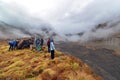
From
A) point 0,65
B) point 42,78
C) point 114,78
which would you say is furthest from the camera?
point 114,78

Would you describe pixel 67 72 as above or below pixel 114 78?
above

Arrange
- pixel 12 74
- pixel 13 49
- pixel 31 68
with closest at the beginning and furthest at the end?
pixel 12 74 < pixel 31 68 < pixel 13 49

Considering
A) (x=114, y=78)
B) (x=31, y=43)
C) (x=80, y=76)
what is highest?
(x=31, y=43)

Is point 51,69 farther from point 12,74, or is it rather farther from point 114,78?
point 114,78

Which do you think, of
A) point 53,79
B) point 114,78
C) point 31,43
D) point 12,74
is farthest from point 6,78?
point 114,78

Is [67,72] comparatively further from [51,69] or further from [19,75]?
[19,75]

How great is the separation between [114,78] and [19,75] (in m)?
101

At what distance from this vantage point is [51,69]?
29.9 metres

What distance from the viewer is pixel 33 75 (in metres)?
28.3

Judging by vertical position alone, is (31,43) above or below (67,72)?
above

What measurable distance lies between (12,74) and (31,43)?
2912 cm

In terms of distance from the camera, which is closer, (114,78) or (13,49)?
(13,49)

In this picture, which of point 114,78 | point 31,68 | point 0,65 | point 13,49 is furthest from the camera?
point 114,78

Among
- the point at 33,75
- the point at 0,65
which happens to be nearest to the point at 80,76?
the point at 33,75
